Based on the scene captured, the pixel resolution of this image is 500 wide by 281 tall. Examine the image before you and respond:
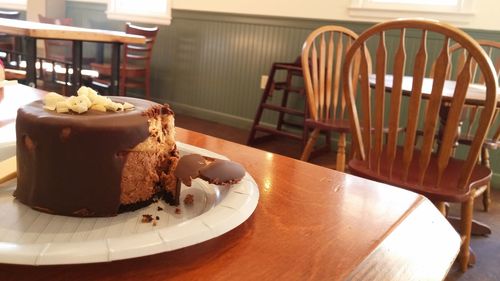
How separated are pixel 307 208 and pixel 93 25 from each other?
197 inches

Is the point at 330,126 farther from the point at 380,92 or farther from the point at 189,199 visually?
the point at 189,199

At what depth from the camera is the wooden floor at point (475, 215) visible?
1679 millimetres

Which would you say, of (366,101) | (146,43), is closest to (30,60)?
(146,43)

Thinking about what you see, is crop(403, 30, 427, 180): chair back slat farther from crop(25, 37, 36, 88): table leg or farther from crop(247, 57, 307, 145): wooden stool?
crop(25, 37, 36, 88): table leg

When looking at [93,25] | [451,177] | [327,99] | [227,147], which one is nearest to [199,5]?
[93,25]

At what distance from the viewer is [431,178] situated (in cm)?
141

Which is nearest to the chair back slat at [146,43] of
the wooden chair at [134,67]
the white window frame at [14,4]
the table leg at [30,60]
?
the wooden chair at [134,67]

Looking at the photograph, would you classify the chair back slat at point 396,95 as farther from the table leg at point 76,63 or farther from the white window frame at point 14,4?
the white window frame at point 14,4

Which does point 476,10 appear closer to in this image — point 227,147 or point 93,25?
point 227,147

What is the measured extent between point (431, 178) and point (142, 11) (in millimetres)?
3790

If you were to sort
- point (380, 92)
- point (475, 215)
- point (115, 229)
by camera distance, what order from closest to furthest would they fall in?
point (115, 229) < point (380, 92) < point (475, 215)

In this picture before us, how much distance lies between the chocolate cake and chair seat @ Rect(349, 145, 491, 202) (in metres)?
1.04

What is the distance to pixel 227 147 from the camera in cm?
75

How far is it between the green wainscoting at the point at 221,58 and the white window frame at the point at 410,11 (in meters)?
0.10
